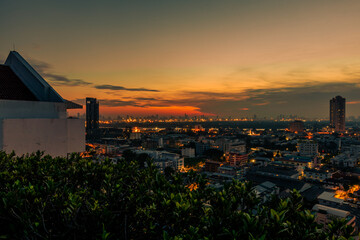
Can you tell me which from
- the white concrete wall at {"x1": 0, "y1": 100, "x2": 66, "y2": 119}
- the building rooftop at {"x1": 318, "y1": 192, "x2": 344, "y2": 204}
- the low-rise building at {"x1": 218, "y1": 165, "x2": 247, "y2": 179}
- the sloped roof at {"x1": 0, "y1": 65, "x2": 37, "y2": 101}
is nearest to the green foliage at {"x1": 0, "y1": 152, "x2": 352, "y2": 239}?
the white concrete wall at {"x1": 0, "y1": 100, "x2": 66, "y2": 119}

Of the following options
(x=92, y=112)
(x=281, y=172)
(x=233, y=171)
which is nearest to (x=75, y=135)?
(x=233, y=171)

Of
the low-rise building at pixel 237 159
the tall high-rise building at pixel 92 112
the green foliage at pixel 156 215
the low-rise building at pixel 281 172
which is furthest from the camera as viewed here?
the tall high-rise building at pixel 92 112

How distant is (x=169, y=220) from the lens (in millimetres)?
3074

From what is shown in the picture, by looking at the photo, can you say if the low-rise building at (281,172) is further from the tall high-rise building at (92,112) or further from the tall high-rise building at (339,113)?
the tall high-rise building at (339,113)

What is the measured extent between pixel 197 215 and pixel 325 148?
335 ft

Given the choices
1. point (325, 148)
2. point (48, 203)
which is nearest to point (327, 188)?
point (48, 203)

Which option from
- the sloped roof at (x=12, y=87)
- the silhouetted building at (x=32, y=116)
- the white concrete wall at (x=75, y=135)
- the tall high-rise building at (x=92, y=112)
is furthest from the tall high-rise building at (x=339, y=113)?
the sloped roof at (x=12, y=87)

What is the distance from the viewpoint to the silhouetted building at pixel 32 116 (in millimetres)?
7629

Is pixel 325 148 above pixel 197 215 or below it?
below

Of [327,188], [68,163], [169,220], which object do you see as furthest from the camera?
[327,188]

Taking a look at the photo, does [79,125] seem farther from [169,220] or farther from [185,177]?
[169,220]

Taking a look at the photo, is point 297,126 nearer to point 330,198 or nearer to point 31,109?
point 330,198

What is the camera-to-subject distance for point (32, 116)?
8.15 meters

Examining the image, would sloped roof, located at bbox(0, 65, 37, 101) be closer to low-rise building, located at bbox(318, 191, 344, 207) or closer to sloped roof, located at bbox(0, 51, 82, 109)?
sloped roof, located at bbox(0, 51, 82, 109)
